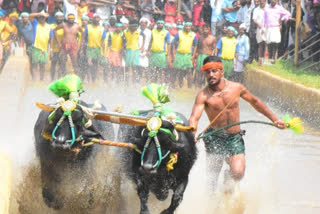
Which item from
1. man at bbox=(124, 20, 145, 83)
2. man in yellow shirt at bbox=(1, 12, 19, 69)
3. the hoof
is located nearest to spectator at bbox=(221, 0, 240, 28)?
man at bbox=(124, 20, 145, 83)

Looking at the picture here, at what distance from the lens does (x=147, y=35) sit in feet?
59.5

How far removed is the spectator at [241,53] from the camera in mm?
18047

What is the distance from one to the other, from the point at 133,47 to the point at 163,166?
38.7 ft

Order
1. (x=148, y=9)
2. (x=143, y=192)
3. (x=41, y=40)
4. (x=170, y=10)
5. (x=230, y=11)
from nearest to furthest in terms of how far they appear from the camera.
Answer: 1. (x=143, y=192)
2. (x=41, y=40)
3. (x=230, y=11)
4. (x=148, y=9)
5. (x=170, y=10)

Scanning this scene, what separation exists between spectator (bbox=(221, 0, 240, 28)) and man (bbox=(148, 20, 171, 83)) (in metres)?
1.50

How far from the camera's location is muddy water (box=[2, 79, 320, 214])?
305 inches

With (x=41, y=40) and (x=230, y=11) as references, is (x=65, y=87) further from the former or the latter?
(x=230, y=11)

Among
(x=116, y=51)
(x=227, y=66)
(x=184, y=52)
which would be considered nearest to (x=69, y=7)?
(x=116, y=51)

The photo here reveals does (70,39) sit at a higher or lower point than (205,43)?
higher

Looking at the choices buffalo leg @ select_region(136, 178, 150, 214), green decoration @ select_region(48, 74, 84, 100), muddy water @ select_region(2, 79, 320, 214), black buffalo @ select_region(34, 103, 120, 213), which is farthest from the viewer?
muddy water @ select_region(2, 79, 320, 214)

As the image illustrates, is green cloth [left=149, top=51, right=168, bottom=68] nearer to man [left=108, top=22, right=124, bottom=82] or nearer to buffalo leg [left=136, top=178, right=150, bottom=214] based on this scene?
man [left=108, top=22, right=124, bottom=82]

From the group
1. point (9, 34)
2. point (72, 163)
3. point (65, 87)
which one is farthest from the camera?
point (9, 34)

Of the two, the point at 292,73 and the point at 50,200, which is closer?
the point at 50,200

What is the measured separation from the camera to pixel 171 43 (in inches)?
722
